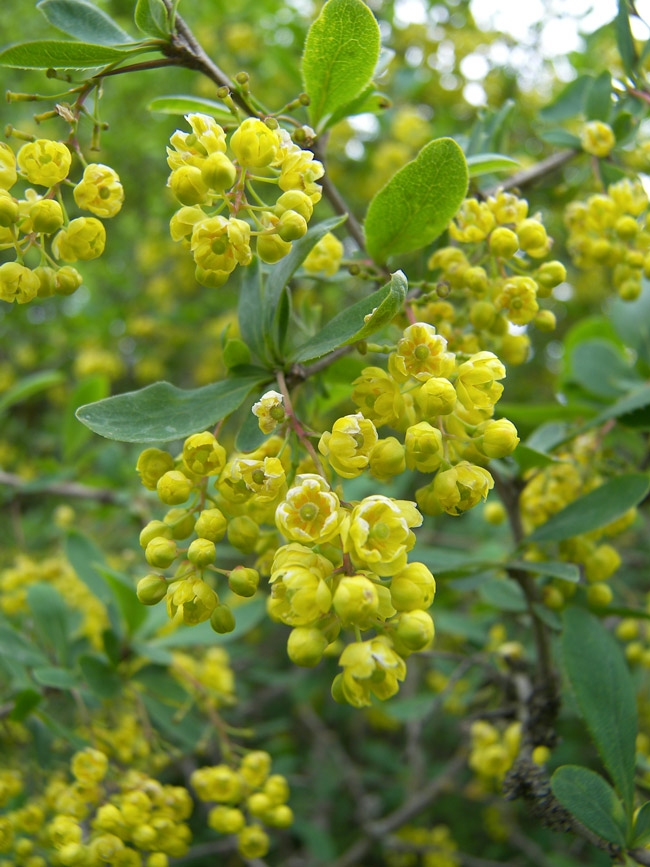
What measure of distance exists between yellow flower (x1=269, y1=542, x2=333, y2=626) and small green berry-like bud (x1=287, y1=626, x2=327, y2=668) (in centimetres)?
2

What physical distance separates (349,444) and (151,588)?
0.41 metres

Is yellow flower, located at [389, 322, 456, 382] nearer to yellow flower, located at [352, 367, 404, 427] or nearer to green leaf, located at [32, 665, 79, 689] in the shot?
yellow flower, located at [352, 367, 404, 427]

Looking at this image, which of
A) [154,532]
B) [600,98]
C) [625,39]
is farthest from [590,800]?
[625,39]

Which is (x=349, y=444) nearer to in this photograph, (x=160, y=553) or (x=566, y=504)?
(x=160, y=553)

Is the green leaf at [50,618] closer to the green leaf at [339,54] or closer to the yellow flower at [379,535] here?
the yellow flower at [379,535]

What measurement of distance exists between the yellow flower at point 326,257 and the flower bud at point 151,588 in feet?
2.34

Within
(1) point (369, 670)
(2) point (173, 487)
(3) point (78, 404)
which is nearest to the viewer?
(1) point (369, 670)

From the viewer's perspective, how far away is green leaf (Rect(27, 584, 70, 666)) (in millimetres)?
1902

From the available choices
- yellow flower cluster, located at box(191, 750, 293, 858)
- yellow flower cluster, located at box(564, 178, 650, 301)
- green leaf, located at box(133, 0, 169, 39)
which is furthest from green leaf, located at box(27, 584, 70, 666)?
yellow flower cluster, located at box(564, 178, 650, 301)

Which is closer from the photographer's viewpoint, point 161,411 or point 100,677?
point 161,411

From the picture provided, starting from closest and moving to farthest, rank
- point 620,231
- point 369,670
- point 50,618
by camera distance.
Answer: point 369,670
point 620,231
point 50,618

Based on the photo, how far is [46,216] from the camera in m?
1.06

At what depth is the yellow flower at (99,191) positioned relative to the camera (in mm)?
1094

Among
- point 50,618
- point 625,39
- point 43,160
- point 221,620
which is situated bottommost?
point 50,618
